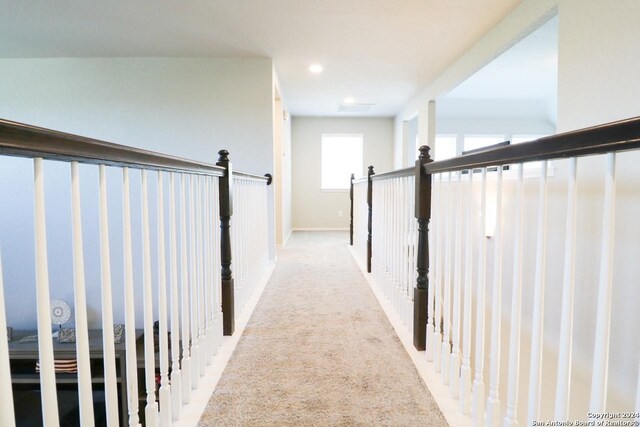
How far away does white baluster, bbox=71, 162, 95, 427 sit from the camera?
0.74m

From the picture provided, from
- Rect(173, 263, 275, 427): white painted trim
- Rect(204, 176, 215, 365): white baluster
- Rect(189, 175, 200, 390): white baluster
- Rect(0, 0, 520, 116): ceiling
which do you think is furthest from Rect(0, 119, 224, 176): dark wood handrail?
Rect(0, 0, 520, 116): ceiling

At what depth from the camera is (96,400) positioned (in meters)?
4.27

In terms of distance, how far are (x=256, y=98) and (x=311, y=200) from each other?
11.2ft

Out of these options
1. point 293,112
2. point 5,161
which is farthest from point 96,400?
point 293,112

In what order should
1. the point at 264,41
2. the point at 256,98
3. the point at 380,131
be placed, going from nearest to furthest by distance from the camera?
the point at 264,41
the point at 256,98
the point at 380,131

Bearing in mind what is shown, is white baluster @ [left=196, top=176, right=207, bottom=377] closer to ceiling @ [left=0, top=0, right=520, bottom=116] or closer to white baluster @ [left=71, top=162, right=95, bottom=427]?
white baluster @ [left=71, top=162, right=95, bottom=427]

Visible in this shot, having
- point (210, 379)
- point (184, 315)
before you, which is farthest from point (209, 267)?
point (210, 379)

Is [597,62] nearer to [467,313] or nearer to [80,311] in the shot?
[467,313]

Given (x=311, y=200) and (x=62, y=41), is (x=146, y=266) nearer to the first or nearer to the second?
(x=62, y=41)

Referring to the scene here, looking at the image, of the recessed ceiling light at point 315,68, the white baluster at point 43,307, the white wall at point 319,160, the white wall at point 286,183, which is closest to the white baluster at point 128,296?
the white baluster at point 43,307

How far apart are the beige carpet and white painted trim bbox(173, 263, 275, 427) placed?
0.03 meters

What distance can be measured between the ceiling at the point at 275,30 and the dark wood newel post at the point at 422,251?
5.99 ft

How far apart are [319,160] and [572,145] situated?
258 inches

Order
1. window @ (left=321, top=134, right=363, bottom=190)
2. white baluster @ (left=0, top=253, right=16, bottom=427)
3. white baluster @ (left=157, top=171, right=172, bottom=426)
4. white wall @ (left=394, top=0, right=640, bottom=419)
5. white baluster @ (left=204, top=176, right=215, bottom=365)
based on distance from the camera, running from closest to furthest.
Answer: white baluster @ (left=0, top=253, right=16, bottom=427) → white baluster @ (left=157, top=171, right=172, bottom=426) → white baluster @ (left=204, top=176, right=215, bottom=365) → white wall @ (left=394, top=0, right=640, bottom=419) → window @ (left=321, top=134, right=363, bottom=190)
